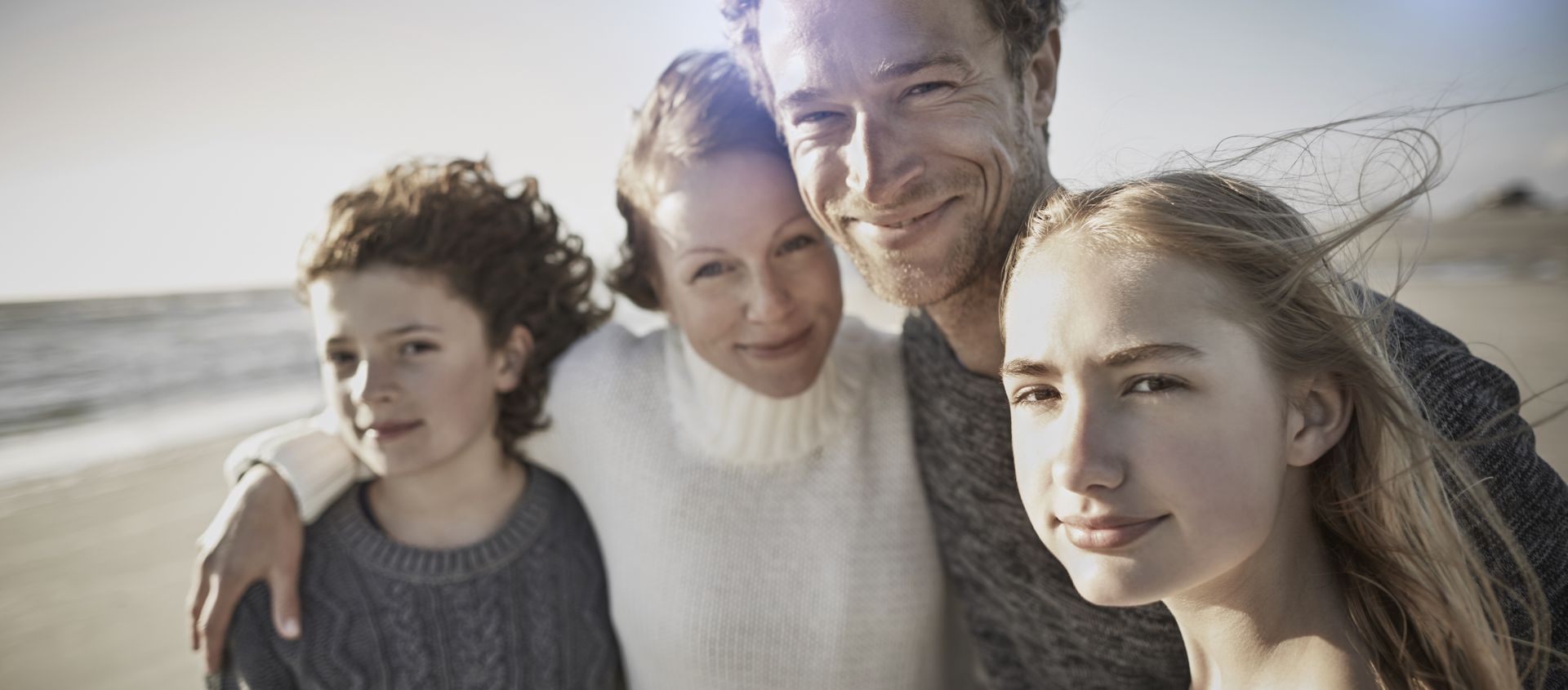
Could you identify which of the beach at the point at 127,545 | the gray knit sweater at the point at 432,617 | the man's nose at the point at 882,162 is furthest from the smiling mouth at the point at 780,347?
the beach at the point at 127,545

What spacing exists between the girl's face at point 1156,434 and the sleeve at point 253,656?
79.0 inches

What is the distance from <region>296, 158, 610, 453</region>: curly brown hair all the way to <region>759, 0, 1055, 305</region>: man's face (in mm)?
1082

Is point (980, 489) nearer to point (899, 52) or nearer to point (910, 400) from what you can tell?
point (910, 400)

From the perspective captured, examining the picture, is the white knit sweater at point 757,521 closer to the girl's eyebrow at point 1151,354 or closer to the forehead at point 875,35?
the forehead at point 875,35

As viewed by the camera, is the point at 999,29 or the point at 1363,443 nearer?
the point at 1363,443

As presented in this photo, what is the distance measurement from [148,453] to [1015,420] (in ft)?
23.0

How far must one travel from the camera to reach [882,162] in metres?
1.74

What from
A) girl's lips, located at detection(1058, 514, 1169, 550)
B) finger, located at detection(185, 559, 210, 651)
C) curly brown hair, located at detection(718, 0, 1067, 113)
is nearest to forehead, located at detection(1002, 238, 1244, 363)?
girl's lips, located at detection(1058, 514, 1169, 550)

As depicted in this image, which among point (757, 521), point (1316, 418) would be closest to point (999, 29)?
point (1316, 418)

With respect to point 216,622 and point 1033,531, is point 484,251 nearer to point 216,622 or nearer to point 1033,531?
point 216,622

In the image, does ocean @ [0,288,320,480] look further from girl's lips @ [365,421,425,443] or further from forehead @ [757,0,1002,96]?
forehead @ [757,0,1002,96]

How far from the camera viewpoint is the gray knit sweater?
219 cm

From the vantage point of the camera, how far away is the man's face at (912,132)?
68.2 inches

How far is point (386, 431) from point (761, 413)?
98 centimetres
